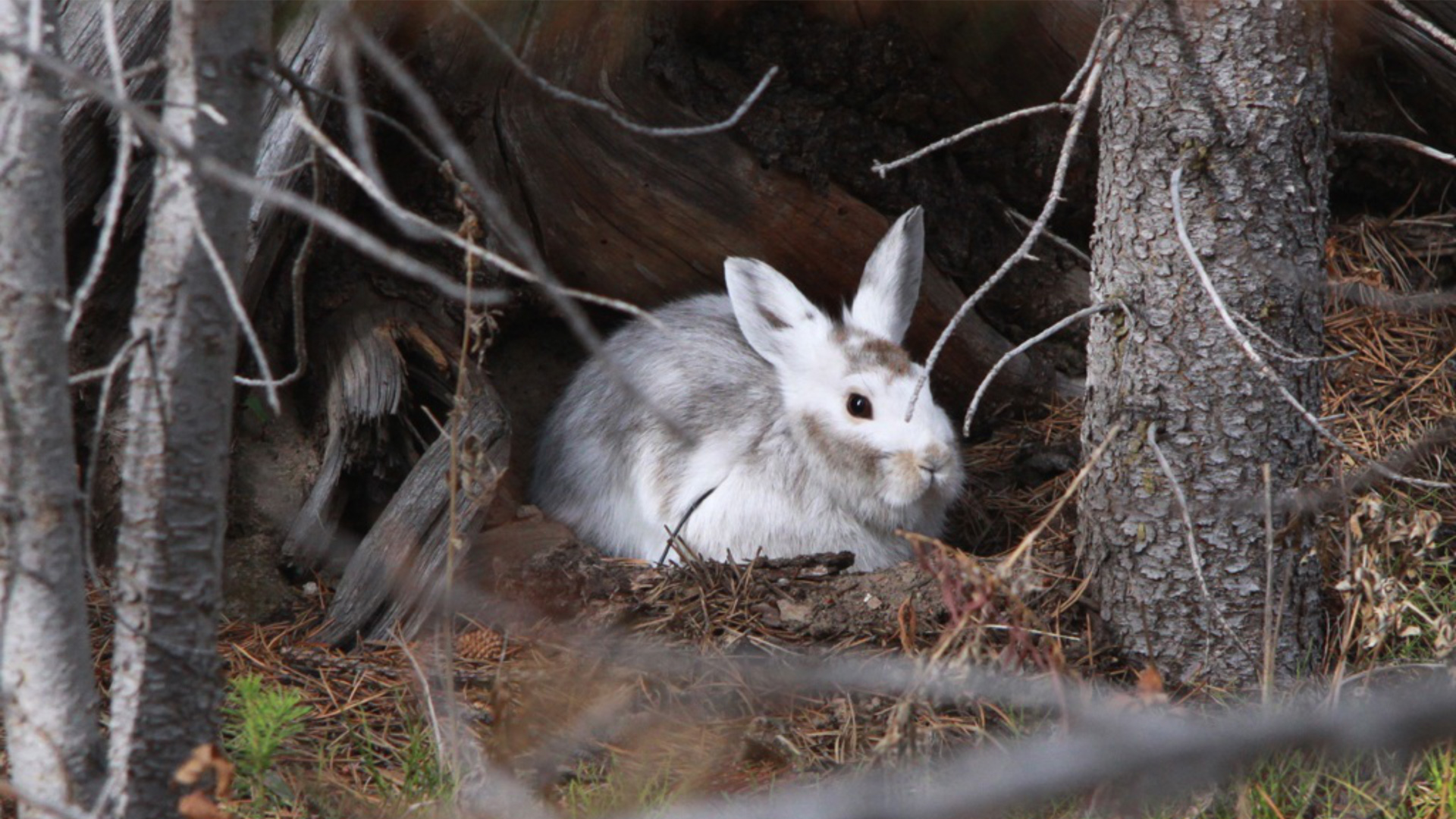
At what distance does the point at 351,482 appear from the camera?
4.87 metres

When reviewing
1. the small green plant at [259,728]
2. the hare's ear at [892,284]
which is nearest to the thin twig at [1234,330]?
the hare's ear at [892,284]

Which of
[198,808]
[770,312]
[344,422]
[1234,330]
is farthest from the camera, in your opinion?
[770,312]

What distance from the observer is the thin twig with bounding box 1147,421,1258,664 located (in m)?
3.43

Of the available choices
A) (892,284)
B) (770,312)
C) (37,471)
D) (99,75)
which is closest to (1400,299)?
(892,284)

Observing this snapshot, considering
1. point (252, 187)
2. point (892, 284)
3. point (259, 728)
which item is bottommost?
point (259, 728)

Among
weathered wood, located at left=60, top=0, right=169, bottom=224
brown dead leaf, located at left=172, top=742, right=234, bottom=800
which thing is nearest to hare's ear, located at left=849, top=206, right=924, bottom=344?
weathered wood, located at left=60, top=0, right=169, bottom=224

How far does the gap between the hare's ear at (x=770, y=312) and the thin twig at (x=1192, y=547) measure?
71.7 inches

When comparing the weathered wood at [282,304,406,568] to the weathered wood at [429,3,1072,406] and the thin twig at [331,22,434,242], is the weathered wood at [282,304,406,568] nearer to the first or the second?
the weathered wood at [429,3,1072,406]

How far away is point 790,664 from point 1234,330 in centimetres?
165

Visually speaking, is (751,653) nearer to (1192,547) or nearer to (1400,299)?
(1192,547)

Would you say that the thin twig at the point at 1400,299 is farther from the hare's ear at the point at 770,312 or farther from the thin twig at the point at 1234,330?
the hare's ear at the point at 770,312

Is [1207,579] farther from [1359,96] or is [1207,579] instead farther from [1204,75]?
[1359,96]

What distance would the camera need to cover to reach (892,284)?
5.14 m

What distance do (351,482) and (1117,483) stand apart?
9.33 feet
